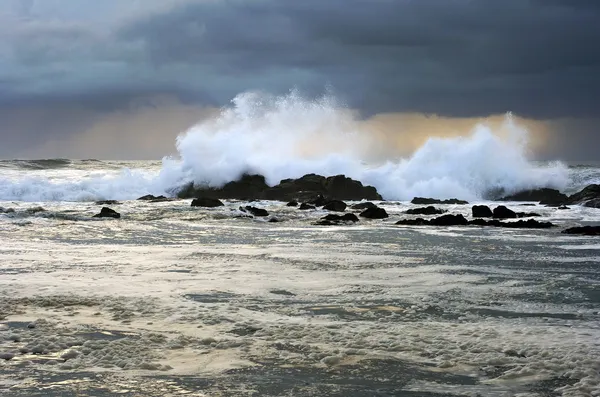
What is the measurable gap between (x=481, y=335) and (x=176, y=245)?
7792mm

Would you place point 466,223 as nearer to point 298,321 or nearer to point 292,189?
point 298,321

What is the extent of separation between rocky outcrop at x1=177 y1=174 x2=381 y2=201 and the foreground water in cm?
2128

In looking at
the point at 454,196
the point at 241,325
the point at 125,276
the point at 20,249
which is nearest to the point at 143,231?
the point at 20,249

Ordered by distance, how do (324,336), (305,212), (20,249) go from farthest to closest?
(305,212), (20,249), (324,336)

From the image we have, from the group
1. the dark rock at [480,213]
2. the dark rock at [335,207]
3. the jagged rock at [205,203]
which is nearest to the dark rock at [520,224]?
the dark rock at [480,213]

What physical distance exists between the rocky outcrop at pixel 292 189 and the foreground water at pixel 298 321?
2128 cm

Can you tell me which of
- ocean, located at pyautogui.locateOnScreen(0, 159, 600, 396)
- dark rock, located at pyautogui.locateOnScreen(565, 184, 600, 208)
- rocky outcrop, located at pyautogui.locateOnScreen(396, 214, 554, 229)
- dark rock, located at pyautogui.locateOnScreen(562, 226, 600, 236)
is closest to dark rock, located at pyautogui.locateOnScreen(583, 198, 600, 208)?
dark rock, located at pyautogui.locateOnScreen(565, 184, 600, 208)

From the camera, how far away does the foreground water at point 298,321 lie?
3.75 metres

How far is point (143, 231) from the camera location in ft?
48.4

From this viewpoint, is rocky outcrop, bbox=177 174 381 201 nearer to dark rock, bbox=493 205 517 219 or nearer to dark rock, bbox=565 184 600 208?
dark rock, bbox=565 184 600 208

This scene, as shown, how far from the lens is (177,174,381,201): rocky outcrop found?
1277 inches

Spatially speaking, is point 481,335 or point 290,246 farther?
point 290,246

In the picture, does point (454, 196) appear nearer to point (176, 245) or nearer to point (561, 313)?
point (176, 245)

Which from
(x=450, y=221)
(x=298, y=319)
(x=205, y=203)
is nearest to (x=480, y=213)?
(x=450, y=221)
